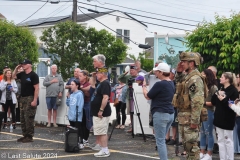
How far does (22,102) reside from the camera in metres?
12.1

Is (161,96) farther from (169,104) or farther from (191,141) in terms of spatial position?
(191,141)

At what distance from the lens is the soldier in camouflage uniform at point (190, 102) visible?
812 cm

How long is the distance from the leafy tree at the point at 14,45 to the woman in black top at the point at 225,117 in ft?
38.7

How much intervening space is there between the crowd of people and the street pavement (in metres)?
0.35

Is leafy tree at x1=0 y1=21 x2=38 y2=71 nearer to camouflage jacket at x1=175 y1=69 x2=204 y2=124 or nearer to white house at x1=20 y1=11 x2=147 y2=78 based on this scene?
camouflage jacket at x1=175 y1=69 x2=204 y2=124

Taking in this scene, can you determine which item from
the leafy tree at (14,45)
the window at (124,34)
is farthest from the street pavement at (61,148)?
the window at (124,34)

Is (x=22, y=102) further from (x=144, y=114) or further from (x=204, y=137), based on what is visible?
(x=204, y=137)

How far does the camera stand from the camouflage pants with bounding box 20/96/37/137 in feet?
39.4

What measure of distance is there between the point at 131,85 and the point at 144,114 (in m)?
0.97

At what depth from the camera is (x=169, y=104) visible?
8805 millimetres

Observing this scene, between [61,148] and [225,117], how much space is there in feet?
13.0

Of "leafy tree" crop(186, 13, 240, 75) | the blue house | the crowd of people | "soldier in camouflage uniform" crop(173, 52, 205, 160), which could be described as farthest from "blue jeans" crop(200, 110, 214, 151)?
the blue house

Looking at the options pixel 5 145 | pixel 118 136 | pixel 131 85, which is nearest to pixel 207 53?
pixel 131 85

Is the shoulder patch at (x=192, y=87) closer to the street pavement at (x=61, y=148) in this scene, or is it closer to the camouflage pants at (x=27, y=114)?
the street pavement at (x=61, y=148)
